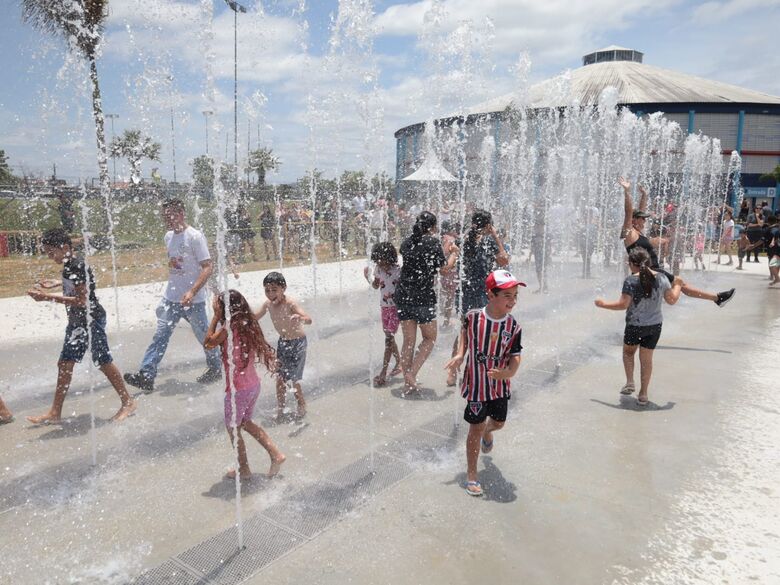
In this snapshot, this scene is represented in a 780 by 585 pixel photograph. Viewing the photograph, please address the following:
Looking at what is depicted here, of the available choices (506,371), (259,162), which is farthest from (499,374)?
(259,162)

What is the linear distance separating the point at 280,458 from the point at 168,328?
2.24 meters

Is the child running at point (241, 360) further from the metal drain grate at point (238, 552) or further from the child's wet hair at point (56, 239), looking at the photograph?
the child's wet hair at point (56, 239)

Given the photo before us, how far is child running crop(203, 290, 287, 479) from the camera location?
3.56 meters

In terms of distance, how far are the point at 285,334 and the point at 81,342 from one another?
5.45 feet

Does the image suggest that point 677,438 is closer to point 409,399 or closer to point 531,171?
point 409,399

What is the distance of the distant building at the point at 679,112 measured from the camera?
129ft

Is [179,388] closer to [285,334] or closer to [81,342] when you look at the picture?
[81,342]

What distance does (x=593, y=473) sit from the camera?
3875 millimetres

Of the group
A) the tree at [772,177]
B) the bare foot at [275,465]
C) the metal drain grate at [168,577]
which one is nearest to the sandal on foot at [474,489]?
the bare foot at [275,465]

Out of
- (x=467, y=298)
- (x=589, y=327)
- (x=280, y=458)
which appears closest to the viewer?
(x=280, y=458)

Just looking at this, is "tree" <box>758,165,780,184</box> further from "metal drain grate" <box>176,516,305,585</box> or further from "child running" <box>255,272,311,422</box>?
"metal drain grate" <box>176,516,305,585</box>

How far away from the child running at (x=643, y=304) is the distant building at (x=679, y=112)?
29667 millimetres

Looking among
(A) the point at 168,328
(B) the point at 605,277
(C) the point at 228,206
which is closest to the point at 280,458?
(A) the point at 168,328

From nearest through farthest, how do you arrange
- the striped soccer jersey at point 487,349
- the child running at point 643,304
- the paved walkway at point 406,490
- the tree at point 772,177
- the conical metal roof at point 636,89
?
the paved walkway at point 406,490, the striped soccer jersey at point 487,349, the child running at point 643,304, the tree at point 772,177, the conical metal roof at point 636,89
